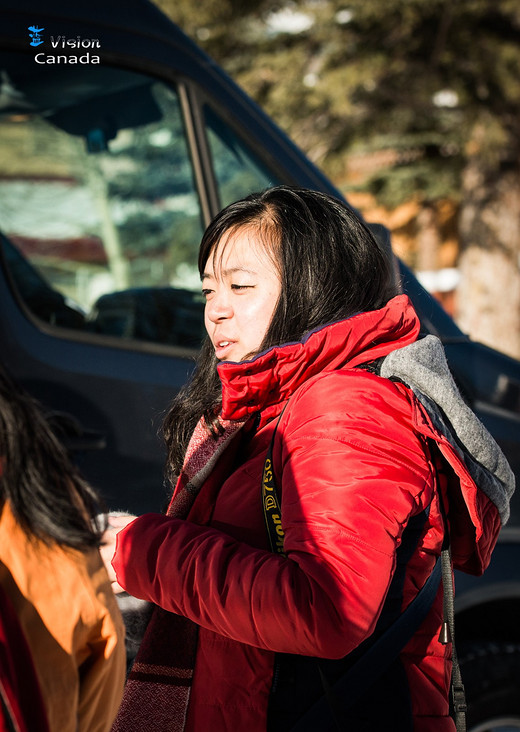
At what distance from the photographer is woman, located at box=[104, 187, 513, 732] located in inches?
43.9

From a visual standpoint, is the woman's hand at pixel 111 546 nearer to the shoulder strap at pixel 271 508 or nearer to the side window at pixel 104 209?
the shoulder strap at pixel 271 508

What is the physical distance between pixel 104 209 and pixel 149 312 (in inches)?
65.5

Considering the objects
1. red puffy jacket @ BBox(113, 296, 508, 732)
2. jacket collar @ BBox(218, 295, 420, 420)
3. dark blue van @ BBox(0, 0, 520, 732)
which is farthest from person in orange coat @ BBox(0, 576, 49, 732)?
dark blue van @ BBox(0, 0, 520, 732)

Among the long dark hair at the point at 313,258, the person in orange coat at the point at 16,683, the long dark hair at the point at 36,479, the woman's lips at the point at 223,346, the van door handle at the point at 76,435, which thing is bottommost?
the person in orange coat at the point at 16,683

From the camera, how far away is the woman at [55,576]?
0.98m

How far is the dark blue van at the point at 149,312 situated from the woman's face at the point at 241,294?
22.8 inches

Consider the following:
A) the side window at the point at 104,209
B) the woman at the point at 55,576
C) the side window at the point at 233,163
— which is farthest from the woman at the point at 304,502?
the side window at the point at 104,209

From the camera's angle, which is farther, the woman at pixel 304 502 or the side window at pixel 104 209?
the side window at pixel 104 209

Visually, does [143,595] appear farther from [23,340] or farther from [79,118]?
[79,118]

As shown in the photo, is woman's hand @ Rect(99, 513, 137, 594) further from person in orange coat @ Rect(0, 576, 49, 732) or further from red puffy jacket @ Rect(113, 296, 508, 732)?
person in orange coat @ Rect(0, 576, 49, 732)

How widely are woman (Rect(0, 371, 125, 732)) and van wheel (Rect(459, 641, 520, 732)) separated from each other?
1.54 metres

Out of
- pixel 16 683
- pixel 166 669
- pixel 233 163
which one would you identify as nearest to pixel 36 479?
pixel 16 683

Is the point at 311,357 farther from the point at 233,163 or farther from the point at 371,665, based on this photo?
the point at 233,163

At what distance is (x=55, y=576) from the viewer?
1.01 metres
